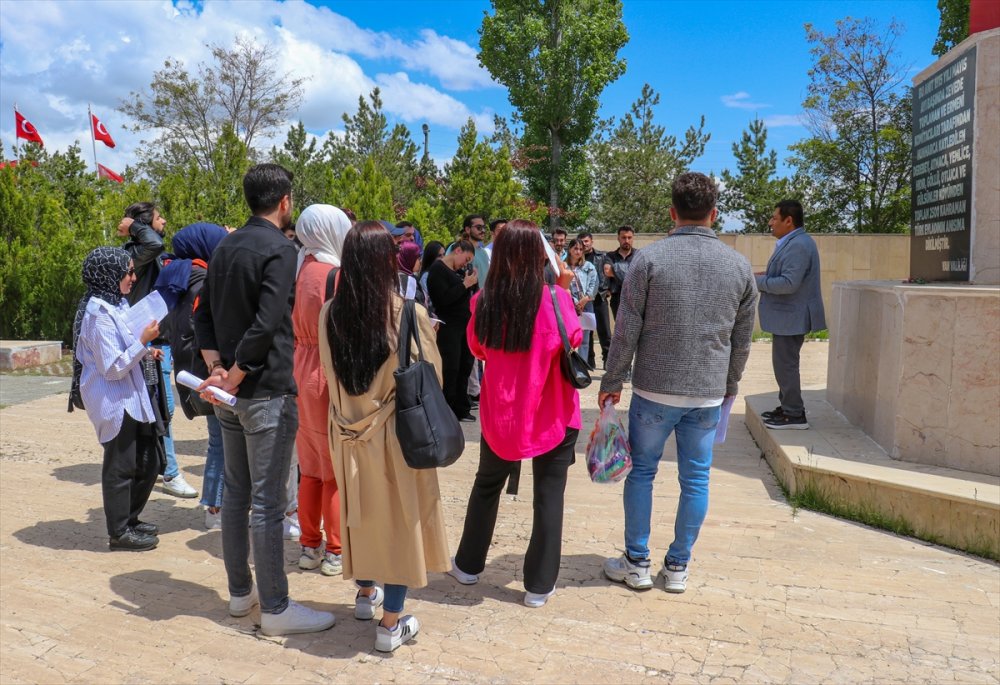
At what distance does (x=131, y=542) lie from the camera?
4340mm

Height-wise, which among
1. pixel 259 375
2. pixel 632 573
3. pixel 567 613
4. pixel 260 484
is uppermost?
pixel 259 375

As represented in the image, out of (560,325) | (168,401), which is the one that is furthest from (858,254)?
(168,401)

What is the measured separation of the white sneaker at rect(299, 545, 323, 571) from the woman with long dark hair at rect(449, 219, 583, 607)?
1.11 metres

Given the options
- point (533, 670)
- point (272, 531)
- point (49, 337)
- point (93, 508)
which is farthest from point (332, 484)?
point (49, 337)

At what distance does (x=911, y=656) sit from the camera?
316 cm

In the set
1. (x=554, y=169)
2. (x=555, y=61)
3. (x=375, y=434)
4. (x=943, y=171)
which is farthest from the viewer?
(x=554, y=169)

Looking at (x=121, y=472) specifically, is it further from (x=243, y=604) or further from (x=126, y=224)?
(x=126, y=224)

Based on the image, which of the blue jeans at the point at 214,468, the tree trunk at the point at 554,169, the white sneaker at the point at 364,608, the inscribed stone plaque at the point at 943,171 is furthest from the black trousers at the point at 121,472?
the tree trunk at the point at 554,169

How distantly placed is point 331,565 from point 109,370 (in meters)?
1.61

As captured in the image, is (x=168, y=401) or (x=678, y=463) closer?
(x=678, y=463)

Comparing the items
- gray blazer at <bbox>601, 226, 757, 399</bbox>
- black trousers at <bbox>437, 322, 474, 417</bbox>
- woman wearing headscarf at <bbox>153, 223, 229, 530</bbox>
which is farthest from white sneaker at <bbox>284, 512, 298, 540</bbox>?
black trousers at <bbox>437, 322, 474, 417</bbox>

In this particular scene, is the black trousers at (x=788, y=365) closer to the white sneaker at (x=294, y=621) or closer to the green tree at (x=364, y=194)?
the white sneaker at (x=294, y=621)

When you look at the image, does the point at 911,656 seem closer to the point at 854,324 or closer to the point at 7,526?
the point at 854,324

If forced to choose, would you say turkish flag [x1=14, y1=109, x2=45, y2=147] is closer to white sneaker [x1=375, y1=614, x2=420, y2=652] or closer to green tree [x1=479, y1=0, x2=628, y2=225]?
green tree [x1=479, y1=0, x2=628, y2=225]
